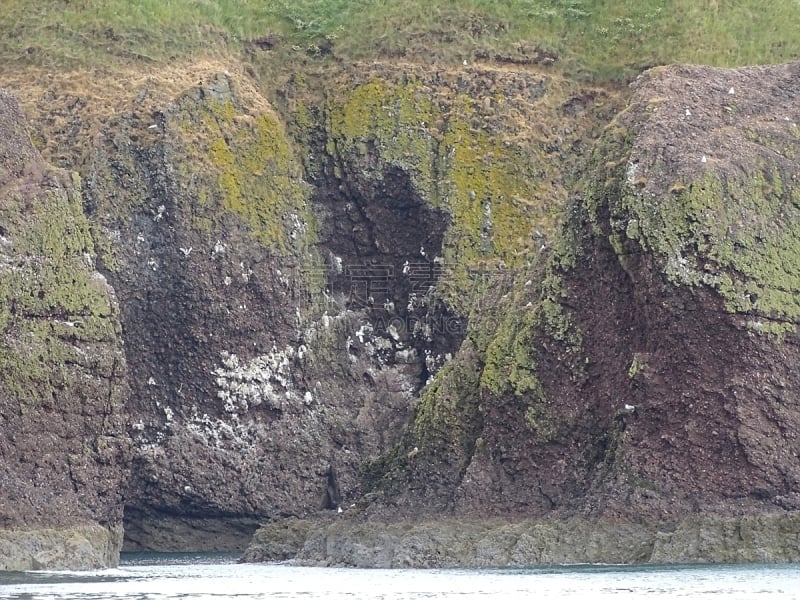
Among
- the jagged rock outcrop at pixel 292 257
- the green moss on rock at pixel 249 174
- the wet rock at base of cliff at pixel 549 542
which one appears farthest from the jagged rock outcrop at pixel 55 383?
the green moss on rock at pixel 249 174

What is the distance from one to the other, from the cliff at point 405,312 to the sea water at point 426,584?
7.40 feet

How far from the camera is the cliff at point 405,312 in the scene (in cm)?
6856

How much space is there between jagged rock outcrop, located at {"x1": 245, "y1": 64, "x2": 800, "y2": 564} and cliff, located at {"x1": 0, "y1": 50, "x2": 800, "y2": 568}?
3.7 inches

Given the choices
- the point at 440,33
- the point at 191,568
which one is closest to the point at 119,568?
the point at 191,568

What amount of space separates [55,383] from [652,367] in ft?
66.6

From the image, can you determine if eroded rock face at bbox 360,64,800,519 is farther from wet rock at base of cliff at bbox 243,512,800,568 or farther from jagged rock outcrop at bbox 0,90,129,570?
jagged rock outcrop at bbox 0,90,129,570

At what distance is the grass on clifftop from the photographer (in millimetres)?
100938

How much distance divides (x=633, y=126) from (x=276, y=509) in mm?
27116

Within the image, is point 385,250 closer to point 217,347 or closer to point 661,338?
point 217,347

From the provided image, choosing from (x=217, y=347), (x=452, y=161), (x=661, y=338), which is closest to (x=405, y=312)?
(x=452, y=161)

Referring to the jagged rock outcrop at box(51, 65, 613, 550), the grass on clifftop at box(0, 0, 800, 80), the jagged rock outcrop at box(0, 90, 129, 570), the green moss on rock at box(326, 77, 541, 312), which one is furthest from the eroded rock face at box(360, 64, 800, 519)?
the grass on clifftop at box(0, 0, 800, 80)

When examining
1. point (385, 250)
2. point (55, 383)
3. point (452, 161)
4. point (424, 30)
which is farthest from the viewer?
point (424, 30)

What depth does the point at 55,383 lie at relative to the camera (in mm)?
77250

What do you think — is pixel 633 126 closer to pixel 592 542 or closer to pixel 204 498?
pixel 592 542
